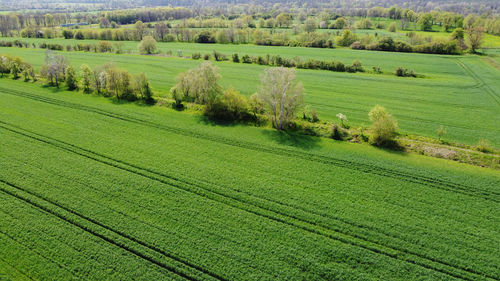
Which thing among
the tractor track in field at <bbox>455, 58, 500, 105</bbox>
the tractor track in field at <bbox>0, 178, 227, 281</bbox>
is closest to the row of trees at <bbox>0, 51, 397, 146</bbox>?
the tractor track in field at <bbox>0, 178, 227, 281</bbox>

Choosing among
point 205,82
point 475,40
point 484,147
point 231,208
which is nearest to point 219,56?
point 205,82

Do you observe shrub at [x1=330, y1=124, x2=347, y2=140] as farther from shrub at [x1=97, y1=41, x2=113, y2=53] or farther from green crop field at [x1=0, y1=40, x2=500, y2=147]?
shrub at [x1=97, y1=41, x2=113, y2=53]

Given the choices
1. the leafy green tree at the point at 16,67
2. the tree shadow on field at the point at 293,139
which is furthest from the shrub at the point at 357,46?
the leafy green tree at the point at 16,67

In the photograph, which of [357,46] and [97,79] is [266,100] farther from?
[357,46]

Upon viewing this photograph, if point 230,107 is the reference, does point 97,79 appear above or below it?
above

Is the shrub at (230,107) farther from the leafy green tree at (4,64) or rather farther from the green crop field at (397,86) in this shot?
the leafy green tree at (4,64)
